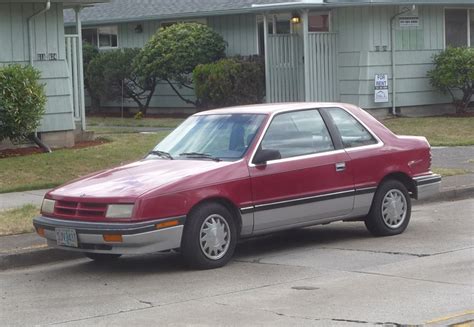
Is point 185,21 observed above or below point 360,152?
above

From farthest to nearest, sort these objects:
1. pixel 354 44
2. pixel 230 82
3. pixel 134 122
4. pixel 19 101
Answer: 1. pixel 134 122
2. pixel 230 82
3. pixel 354 44
4. pixel 19 101

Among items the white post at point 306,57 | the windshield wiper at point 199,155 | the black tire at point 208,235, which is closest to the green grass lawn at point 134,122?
the white post at point 306,57

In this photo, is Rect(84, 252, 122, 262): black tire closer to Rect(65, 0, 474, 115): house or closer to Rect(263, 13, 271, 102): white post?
Rect(65, 0, 474, 115): house

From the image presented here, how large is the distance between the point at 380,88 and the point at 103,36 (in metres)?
11.0

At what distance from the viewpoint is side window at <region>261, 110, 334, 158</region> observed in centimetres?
1030

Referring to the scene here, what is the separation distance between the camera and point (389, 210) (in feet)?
36.3

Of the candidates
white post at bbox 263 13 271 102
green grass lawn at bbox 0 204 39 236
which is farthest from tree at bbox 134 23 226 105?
green grass lawn at bbox 0 204 39 236

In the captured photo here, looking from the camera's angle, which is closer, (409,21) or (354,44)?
(354,44)

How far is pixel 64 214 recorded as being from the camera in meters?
9.57

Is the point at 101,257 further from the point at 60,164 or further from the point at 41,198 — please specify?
the point at 60,164

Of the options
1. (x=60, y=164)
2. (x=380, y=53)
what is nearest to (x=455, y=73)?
(x=380, y=53)

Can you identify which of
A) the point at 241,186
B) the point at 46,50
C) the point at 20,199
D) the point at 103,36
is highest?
the point at 103,36

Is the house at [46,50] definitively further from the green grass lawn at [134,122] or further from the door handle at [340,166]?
A: the door handle at [340,166]

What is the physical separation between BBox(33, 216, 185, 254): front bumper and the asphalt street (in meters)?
0.33
